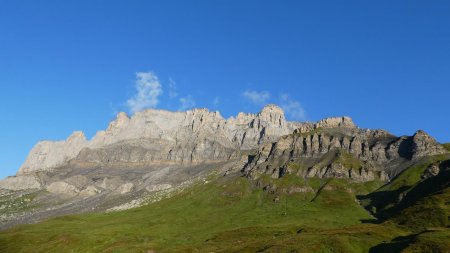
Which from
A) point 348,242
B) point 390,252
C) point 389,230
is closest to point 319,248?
point 348,242

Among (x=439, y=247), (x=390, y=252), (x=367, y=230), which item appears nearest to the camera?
(x=439, y=247)

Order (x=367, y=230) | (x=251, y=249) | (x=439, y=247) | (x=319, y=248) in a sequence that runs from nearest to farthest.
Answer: (x=439, y=247) < (x=319, y=248) < (x=251, y=249) < (x=367, y=230)

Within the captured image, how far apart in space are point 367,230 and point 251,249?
171ft

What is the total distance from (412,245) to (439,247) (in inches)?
328

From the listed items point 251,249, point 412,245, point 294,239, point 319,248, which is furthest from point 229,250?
point 412,245

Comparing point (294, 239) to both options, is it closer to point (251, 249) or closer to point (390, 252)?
point (251, 249)

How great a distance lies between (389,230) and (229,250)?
6960 centimetres

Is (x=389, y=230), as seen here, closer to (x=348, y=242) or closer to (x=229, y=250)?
(x=348, y=242)

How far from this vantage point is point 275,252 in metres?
163

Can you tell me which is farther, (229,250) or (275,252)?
(229,250)

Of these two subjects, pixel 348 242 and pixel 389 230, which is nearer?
pixel 348 242

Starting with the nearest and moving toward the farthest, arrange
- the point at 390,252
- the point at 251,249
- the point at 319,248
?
the point at 390,252
the point at 319,248
the point at 251,249

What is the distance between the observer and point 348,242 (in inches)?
6521

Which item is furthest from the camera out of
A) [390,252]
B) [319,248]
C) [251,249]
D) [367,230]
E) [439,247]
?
[367,230]
